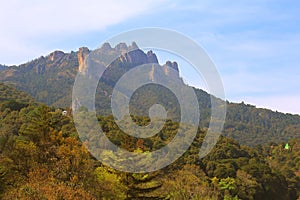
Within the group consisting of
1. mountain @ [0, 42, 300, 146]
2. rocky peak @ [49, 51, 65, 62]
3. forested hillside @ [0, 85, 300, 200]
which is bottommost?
forested hillside @ [0, 85, 300, 200]

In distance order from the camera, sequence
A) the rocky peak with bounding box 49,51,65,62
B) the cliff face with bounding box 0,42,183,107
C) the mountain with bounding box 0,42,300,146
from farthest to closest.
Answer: the rocky peak with bounding box 49,51,65,62 → the cliff face with bounding box 0,42,183,107 → the mountain with bounding box 0,42,300,146

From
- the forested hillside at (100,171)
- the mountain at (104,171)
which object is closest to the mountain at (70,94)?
the mountain at (104,171)

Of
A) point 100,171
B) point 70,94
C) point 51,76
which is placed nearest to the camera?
point 100,171

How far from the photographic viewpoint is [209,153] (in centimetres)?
6362

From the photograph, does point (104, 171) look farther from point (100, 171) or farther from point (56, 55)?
point (56, 55)

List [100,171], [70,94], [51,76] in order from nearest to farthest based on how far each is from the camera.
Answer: [100,171], [70,94], [51,76]

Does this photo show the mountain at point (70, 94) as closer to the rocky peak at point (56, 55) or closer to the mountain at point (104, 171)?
the rocky peak at point (56, 55)

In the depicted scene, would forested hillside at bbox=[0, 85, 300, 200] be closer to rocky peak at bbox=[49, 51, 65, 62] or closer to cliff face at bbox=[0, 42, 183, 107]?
cliff face at bbox=[0, 42, 183, 107]

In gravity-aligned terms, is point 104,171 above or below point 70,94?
below

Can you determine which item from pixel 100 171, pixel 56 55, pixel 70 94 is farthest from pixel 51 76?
pixel 100 171

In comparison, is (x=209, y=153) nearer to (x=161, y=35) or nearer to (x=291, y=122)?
(x=161, y=35)

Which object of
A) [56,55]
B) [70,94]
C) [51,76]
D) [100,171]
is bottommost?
[100,171]

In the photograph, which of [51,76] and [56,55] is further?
[56,55]

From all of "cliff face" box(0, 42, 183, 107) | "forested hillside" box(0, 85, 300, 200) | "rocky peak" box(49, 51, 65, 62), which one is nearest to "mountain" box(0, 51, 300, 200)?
"forested hillside" box(0, 85, 300, 200)
